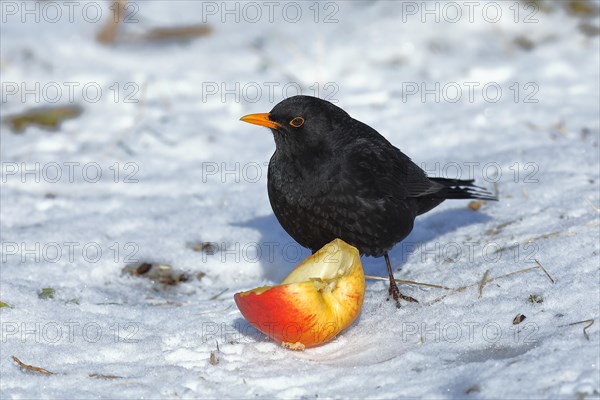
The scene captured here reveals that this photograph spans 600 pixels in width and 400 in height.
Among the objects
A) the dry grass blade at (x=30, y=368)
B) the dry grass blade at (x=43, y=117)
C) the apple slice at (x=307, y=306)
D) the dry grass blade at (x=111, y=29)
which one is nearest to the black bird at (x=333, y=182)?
the apple slice at (x=307, y=306)

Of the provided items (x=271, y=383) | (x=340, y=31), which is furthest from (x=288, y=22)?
(x=271, y=383)

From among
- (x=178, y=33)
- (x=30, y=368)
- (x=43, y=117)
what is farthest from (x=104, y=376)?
(x=178, y=33)

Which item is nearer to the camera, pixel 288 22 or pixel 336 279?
pixel 336 279

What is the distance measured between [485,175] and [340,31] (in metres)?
3.35

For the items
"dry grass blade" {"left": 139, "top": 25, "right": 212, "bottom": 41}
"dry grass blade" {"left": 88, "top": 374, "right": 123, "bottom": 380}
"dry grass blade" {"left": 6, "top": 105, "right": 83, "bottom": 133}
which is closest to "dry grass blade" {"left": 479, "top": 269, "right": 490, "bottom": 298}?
"dry grass blade" {"left": 88, "top": 374, "right": 123, "bottom": 380}

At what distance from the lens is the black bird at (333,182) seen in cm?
471

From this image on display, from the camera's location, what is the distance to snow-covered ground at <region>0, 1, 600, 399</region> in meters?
3.72

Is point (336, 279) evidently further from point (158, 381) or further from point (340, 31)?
point (340, 31)

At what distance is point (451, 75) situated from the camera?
26.9 ft

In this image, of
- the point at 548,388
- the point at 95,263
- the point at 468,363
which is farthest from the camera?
the point at 95,263

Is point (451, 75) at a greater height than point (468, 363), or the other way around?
point (451, 75)

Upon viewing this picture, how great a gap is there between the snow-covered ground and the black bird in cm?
39

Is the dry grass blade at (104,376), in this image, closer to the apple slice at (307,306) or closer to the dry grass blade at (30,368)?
the dry grass blade at (30,368)

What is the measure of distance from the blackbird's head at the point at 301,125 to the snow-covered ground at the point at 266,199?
36.3 inches
